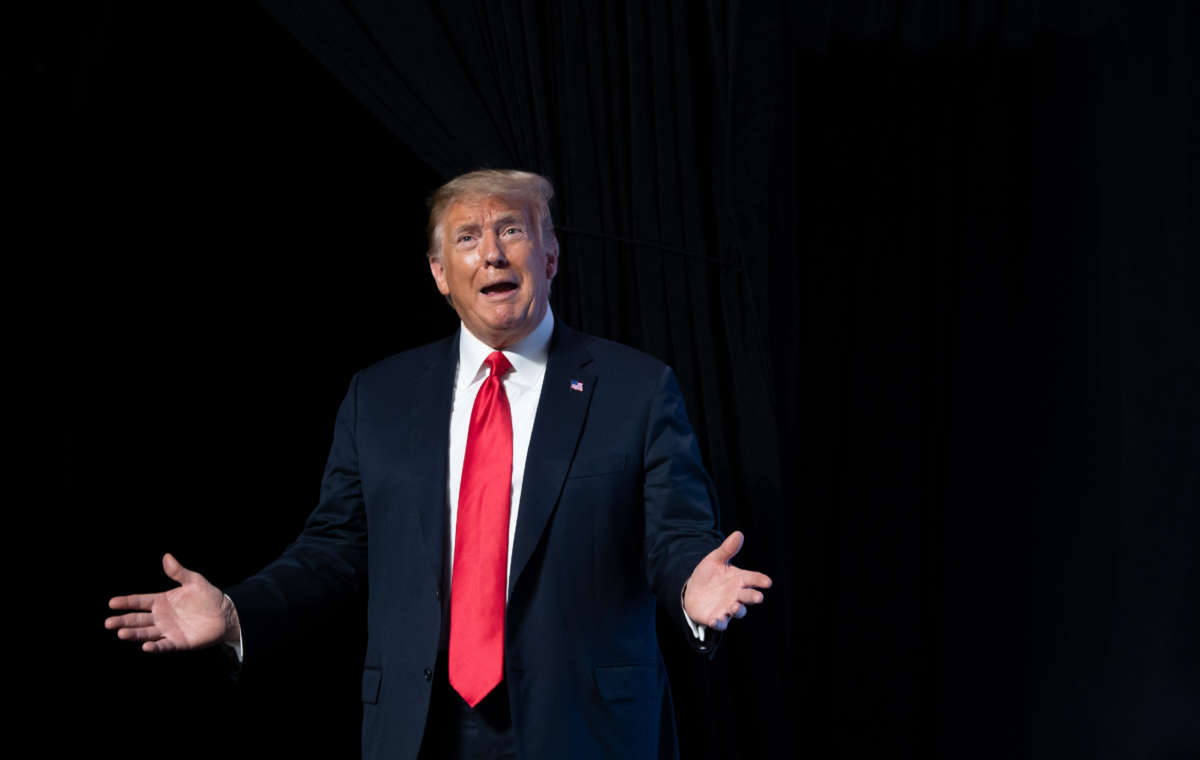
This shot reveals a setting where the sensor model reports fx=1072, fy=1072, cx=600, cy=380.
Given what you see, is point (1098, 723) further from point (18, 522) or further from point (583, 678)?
point (18, 522)

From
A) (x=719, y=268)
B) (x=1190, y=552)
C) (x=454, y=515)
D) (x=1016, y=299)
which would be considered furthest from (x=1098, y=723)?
(x=454, y=515)

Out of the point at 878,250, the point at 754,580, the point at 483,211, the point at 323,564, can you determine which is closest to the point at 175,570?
the point at 323,564

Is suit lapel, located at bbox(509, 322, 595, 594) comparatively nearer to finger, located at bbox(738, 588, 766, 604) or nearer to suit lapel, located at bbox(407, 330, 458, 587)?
suit lapel, located at bbox(407, 330, 458, 587)

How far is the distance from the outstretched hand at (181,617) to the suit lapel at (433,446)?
1.10 feet

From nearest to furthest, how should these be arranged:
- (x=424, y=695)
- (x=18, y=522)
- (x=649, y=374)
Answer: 1. (x=424, y=695)
2. (x=649, y=374)
3. (x=18, y=522)

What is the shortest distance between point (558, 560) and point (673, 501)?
0.22m

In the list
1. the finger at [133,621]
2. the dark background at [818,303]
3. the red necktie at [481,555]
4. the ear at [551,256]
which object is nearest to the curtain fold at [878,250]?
the dark background at [818,303]

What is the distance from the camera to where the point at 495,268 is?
6.25 ft

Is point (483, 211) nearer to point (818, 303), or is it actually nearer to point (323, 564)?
point (323, 564)

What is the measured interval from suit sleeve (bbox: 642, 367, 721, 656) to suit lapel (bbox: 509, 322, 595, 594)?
0.13m

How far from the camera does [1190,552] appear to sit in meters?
2.38

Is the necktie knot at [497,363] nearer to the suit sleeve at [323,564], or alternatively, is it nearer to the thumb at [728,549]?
the suit sleeve at [323,564]

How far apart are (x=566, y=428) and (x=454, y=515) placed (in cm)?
25

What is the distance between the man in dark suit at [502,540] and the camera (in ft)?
5.72
